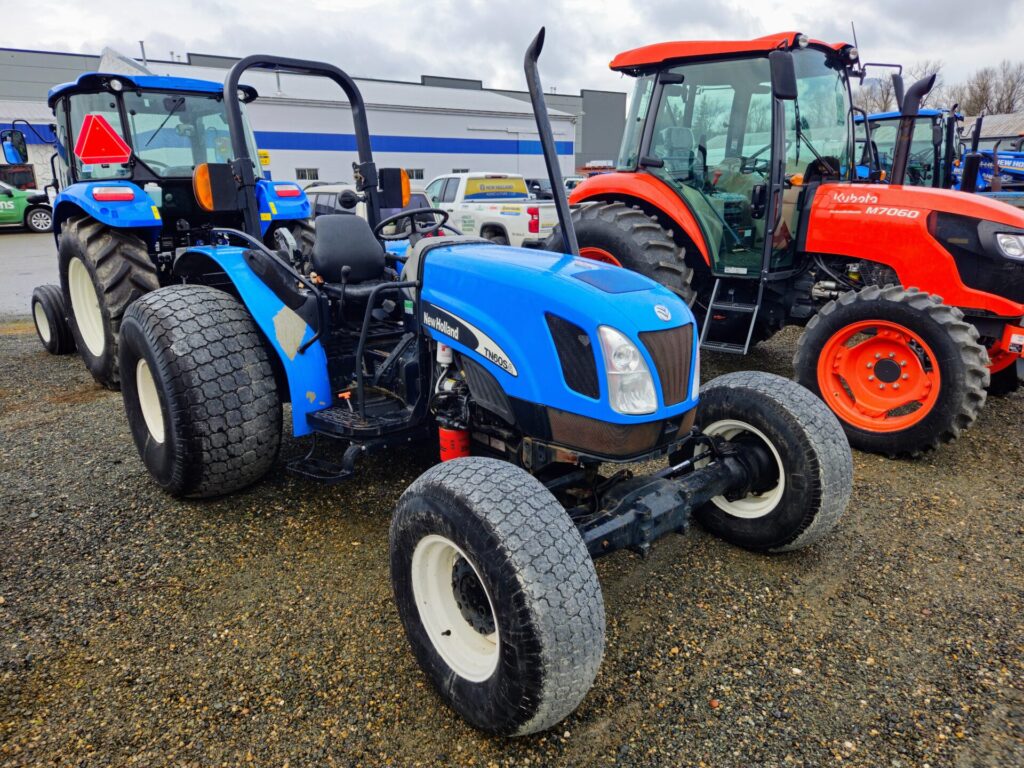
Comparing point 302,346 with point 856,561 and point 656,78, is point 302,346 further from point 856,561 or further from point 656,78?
point 656,78

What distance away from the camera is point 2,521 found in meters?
3.20

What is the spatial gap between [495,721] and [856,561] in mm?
1800

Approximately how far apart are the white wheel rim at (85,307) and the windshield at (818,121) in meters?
5.42

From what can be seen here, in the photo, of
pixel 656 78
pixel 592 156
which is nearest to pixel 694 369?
pixel 656 78

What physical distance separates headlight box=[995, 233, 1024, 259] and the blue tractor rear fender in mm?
5640

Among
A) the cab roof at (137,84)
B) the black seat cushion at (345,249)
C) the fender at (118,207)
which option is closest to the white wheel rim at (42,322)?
the fender at (118,207)

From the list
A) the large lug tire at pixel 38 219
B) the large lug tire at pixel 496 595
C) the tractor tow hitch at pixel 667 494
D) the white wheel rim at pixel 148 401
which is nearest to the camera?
the large lug tire at pixel 496 595

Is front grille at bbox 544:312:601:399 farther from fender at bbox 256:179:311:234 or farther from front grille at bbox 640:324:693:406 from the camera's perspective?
fender at bbox 256:179:311:234

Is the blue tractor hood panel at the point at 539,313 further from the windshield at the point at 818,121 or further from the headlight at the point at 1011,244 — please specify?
the windshield at the point at 818,121

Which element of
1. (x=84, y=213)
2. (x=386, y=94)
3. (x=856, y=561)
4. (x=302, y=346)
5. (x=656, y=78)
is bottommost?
(x=856, y=561)

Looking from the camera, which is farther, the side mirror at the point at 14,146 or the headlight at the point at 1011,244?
the side mirror at the point at 14,146

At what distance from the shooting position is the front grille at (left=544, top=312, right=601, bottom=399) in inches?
84.1

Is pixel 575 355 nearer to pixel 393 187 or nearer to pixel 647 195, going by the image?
pixel 393 187

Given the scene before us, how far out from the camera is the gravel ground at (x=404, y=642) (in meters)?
1.96
